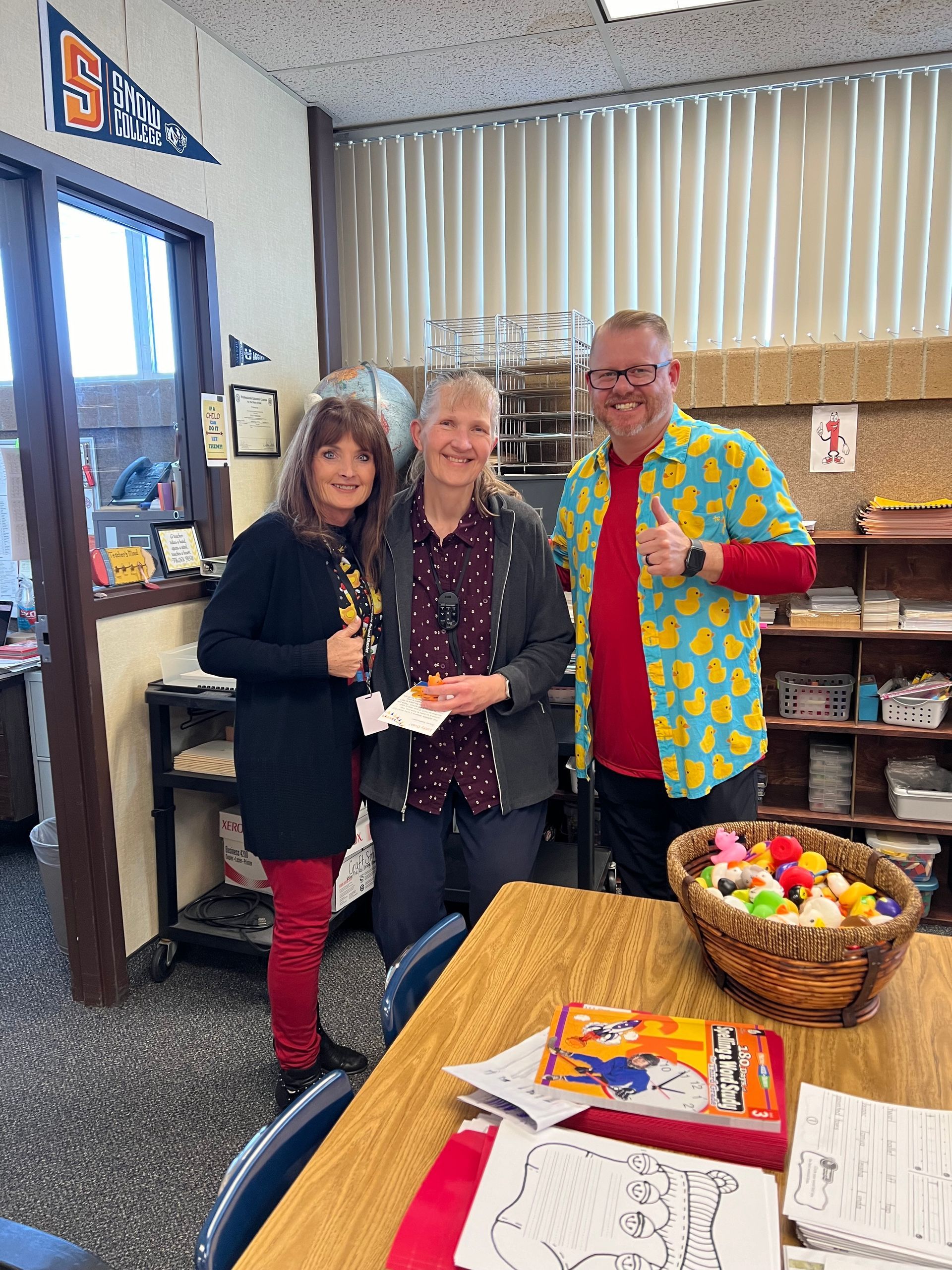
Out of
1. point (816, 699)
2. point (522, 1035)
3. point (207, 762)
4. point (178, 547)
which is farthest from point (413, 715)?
point (816, 699)

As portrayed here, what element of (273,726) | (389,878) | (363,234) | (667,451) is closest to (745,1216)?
(389,878)

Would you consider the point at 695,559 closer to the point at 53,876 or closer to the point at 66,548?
the point at 66,548

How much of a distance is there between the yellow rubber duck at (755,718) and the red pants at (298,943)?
0.83 meters

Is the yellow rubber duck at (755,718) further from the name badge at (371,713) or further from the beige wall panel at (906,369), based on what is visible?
the beige wall panel at (906,369)

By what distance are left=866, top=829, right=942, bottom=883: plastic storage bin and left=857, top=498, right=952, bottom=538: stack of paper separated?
1.02 m

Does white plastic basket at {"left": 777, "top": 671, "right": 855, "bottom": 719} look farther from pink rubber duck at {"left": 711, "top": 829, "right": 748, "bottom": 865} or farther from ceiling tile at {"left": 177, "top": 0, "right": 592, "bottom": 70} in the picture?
ceiling tile at {"left": 177, "top": 0, "right": 592, "bottom": 70}

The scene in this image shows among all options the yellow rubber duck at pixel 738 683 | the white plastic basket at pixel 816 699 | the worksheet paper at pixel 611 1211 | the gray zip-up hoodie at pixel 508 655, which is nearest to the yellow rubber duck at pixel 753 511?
the yellow rubber duck at pixel 738 683

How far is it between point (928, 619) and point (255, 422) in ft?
7.79

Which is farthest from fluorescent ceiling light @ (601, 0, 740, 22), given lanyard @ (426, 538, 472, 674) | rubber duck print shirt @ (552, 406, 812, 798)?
lanyard @ (426, 538, 472, 674)

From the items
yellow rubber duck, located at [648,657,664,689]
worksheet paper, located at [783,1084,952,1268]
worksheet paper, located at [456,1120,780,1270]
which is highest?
yellow rubber duck, located at [648,657,664,689]

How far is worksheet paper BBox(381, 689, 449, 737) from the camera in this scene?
5.62ft

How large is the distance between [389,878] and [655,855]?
599 mm

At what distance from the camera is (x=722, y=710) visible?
1.89m

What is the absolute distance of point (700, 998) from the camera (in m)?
1.21
